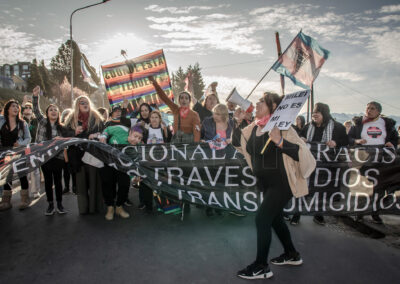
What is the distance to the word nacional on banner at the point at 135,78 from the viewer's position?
8.66 meters

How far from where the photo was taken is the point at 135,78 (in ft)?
28.5

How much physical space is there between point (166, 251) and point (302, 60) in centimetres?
469

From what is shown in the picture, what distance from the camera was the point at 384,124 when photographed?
4512 millimetres

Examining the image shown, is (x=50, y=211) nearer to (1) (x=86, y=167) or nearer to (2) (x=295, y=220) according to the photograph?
(1) (x=86, y=167)

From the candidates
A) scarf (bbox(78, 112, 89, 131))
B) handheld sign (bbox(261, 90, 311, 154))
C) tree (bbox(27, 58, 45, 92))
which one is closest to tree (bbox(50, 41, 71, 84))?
tree (bbox(27, 58, 45, 92))

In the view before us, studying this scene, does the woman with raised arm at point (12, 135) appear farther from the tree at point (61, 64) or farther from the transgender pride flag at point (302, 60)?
the tree at point (61, 64)

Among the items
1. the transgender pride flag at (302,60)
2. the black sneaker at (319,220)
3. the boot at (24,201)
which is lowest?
the black sneaker at (319,220)

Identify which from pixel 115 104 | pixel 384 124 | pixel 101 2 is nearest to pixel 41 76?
pixel 101 2

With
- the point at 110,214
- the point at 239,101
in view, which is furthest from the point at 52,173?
the point at 239,101

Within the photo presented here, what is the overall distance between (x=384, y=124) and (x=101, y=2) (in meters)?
13.0

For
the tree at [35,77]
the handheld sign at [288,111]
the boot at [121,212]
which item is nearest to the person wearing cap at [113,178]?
the boot at [121,212]

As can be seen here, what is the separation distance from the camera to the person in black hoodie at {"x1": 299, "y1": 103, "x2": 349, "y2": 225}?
417cm

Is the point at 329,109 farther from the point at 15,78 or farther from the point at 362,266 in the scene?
the point at 15,78

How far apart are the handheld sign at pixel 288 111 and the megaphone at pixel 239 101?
3112 mm
